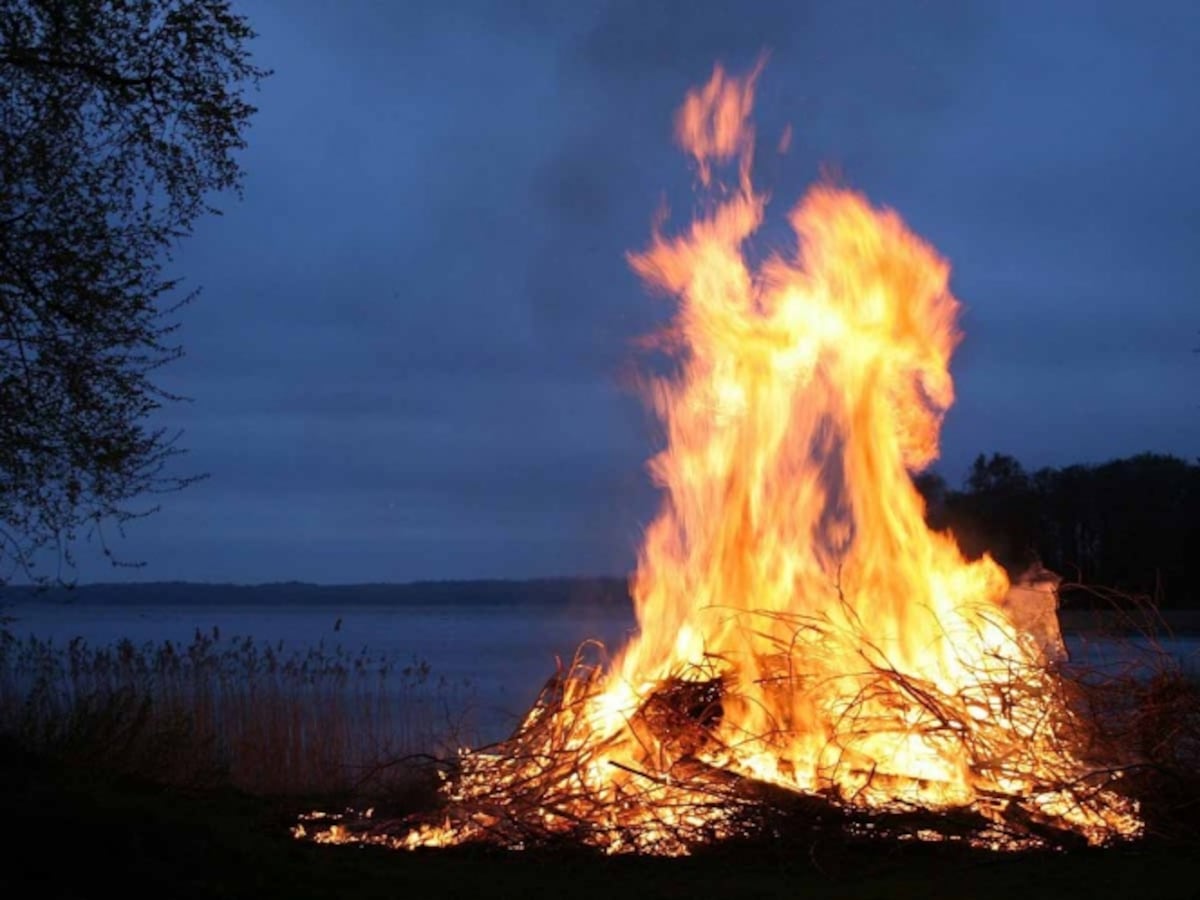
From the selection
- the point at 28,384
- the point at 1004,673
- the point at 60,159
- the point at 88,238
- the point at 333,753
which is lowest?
the point at 333,753

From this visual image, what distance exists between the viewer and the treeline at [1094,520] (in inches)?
1057

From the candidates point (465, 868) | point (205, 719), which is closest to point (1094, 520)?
point (205, 719)

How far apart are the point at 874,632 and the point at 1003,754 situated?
1484 millimetres

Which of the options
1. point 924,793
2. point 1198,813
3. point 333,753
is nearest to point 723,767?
point 924,793

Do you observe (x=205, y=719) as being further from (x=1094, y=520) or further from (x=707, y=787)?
(x=1094, y=520)

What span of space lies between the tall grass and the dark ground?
12.1 ft

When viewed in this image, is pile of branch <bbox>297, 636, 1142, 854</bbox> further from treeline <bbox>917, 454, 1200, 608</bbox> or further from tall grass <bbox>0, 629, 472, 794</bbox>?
treeline <bbox>917, 454, 1200, 608</bbox>

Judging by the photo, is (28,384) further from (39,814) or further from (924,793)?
(924,793)

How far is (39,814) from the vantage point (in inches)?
265

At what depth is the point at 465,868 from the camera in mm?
7316

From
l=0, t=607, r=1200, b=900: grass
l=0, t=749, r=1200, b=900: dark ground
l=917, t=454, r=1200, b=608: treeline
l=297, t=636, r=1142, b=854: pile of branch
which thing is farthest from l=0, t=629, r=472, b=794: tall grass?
l=917, t=454, r=1200, b=608: treeline

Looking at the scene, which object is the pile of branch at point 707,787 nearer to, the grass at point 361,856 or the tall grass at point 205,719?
the grass at point 361,856

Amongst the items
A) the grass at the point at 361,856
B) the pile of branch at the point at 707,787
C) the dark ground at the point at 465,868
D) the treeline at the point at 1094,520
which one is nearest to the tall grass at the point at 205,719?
the grass at the point at 361,856

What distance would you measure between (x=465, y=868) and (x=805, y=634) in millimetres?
2868
